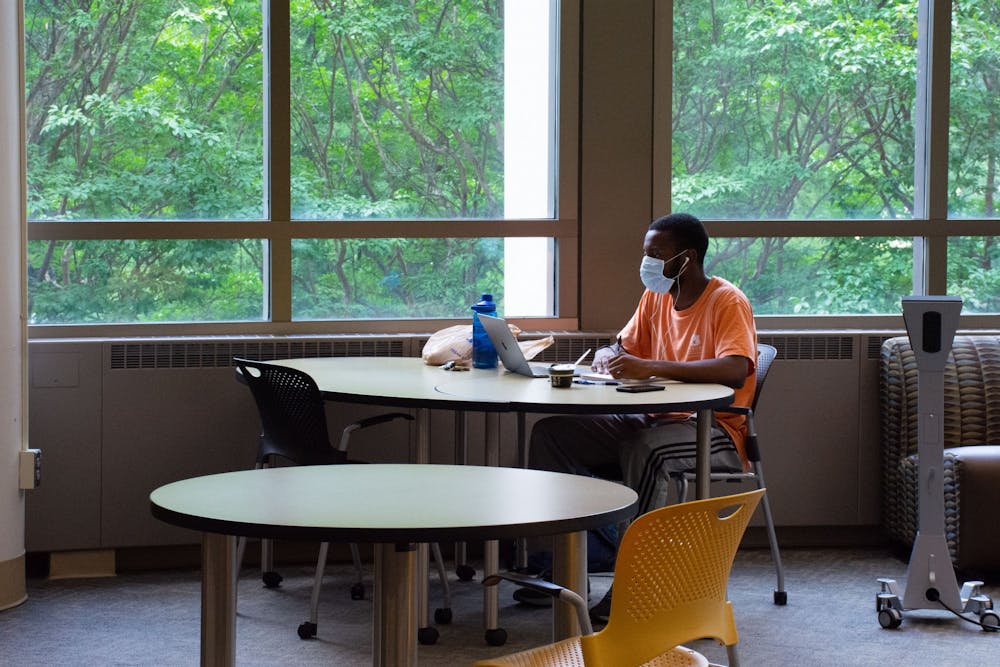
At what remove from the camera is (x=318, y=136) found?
17.0ft

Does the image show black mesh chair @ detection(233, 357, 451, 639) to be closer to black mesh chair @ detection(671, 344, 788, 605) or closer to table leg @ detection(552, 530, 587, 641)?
black mesh chair @ detection(671, 344, 788, 605)

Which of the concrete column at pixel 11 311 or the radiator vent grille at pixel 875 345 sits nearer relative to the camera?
the concrete column at pixel 11 311

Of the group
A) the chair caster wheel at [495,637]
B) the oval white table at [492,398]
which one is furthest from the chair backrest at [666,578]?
the chair caster wheel at [495,637]

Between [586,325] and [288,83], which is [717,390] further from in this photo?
[288,83]

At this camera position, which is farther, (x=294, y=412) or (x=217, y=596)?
(x=294, y=412)

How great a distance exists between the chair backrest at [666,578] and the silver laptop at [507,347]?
2007 millimetres

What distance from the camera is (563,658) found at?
2279mm

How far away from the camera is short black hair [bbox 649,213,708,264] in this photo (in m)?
4.43

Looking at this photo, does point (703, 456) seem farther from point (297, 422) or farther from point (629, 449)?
point (297, 422)

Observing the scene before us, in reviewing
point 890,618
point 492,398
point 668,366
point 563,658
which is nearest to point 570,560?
point 563,658

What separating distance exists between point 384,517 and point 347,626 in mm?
2066

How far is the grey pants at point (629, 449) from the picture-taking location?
406 centimetres

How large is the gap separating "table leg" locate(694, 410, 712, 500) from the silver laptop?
1.96 ft

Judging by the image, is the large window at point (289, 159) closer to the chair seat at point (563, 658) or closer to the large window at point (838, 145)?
the large window at point (838, 145)
